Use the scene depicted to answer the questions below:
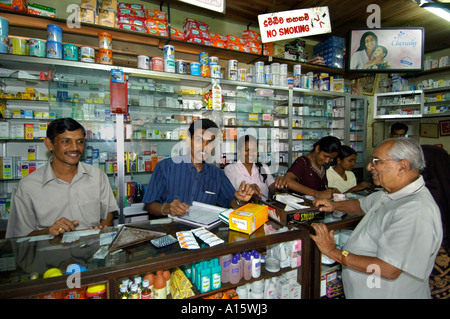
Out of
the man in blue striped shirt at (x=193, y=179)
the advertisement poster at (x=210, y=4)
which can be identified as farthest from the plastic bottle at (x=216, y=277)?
the advertisement poster at (x=210, y=4)

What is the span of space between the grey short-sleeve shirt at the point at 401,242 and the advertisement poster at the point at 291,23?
2.29m

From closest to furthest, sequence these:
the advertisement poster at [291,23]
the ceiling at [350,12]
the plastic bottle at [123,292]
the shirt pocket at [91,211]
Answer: the plastic bottle at [123,292] < the shirt pocket at [91,211] < the advertisement poster at [291,23] < the ceiling at [350,12]

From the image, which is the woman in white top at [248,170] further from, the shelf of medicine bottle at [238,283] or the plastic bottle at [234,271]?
the plastic bottle at [234,271]

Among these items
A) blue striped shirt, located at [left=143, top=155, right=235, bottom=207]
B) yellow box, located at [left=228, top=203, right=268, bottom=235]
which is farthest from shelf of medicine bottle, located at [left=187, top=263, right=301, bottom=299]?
blue striped shirt, located at [left=143, top=155, right=235, bottom=207]

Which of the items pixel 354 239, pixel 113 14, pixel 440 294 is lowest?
pixel 440 294

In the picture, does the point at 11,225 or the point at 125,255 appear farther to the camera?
the point at 11,225

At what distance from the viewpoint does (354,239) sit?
1447mm

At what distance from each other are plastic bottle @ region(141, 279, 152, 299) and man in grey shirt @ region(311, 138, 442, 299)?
3.32ft

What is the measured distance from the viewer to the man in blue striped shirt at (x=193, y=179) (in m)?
2.05

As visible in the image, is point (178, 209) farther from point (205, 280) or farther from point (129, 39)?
point (129, 39)

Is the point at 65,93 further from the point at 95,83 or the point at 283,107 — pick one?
the point at 283,107

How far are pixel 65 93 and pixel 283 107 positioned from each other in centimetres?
389

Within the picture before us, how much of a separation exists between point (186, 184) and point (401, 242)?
165 centimetres

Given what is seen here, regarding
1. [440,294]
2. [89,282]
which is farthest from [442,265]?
[89,282]
